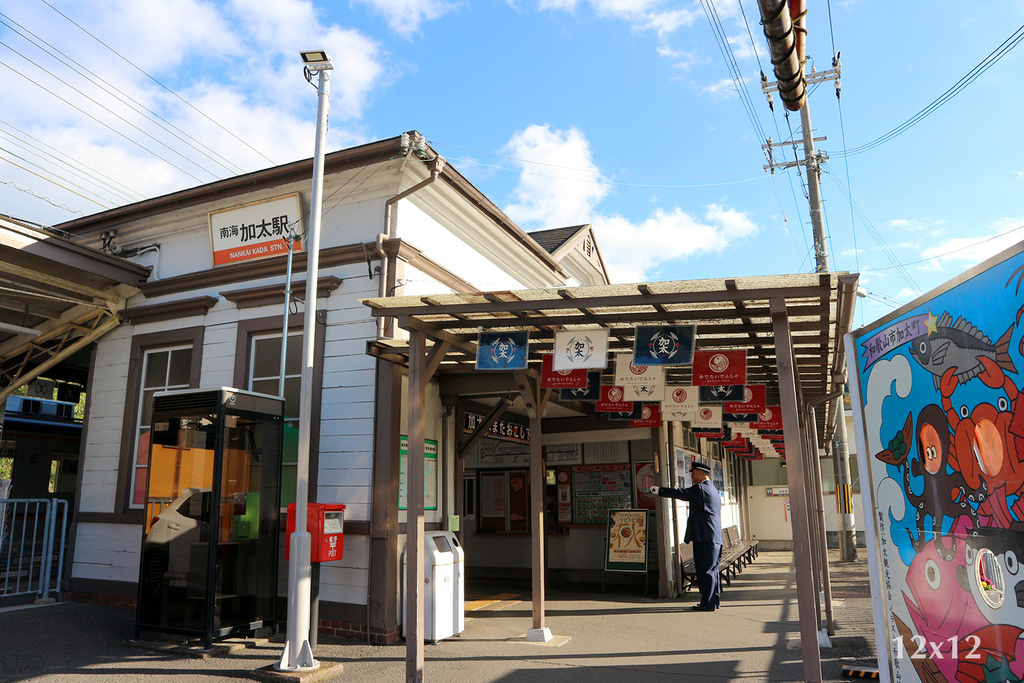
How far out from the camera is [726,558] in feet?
42.5

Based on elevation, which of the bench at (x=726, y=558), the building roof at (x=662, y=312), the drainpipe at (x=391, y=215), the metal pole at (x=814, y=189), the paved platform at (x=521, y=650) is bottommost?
the paved platform at (x=521, y=650)

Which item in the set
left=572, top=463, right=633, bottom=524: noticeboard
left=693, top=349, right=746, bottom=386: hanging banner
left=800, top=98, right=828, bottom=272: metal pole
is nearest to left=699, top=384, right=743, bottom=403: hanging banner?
left=693, top=349, right=746, bottom=386: hanging banner

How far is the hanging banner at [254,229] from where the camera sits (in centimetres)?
941

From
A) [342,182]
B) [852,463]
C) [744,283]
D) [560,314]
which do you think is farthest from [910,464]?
[852,463]

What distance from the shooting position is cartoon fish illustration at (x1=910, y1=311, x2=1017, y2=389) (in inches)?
109

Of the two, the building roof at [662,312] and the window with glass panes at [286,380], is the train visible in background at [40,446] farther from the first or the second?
the building roof at [662,312]

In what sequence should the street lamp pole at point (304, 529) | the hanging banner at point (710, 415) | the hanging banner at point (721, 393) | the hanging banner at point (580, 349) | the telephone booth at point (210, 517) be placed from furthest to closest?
1. the hanging banner at point (710, 415)
2. the hanging banner at point (721, 393)
3. the telephone booth at point (210, 517)
4. the hanging banner at point (580, 349)
5. the street lamp pole at point (304, 529)

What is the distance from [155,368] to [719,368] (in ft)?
25.9

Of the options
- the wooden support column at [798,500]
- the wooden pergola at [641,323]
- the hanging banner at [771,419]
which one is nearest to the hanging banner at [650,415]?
the hanging banner at [771,419]

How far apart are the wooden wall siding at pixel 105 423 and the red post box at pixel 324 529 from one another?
4.33m

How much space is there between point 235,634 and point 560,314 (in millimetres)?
4763

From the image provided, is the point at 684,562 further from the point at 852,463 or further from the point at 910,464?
the point at 852,463

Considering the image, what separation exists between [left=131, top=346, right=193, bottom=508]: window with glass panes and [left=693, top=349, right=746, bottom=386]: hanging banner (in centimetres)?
695

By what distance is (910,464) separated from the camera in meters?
3.47
